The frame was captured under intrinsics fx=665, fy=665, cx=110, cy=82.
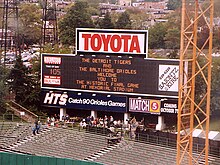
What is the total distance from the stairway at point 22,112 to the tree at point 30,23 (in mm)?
2141

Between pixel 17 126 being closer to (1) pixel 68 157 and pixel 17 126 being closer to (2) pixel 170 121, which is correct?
(1) pixel 68 157

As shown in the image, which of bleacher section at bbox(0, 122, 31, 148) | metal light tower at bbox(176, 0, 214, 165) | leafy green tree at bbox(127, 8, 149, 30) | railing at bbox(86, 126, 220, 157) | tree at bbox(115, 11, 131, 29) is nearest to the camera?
metal light tower at bbox(176, 0, 214, 165)

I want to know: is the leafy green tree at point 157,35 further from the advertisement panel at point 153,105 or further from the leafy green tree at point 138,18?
the advertisement panel at point 153,105

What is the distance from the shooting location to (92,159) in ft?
49.8

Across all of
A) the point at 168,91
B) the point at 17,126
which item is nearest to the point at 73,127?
the point at 17,126

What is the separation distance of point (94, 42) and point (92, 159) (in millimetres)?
3226

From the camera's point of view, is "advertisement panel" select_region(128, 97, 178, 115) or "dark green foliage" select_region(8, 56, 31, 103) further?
"dark green foliage" select_region(8, 56, 31, 103)

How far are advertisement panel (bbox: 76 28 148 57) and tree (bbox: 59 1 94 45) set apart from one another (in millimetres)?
1771

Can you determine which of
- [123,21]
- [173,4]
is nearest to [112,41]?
[123,21]

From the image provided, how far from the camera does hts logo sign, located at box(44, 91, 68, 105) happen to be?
56.6 feet

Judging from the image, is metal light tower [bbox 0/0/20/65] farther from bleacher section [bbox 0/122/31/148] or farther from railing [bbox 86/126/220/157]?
railing [bbox 86/126/220/157]

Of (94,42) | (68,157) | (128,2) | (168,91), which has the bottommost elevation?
(68,157)

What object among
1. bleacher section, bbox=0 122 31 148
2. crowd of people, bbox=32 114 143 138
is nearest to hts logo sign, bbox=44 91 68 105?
crowd of people, bbox=32 114 143 138

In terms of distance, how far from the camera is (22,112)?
1831 centimetres
